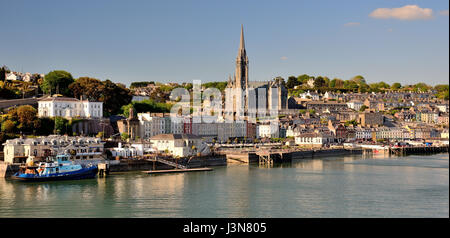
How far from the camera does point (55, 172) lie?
24.6 metres

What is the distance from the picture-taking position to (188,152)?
3347 centimetres

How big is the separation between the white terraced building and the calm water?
14421mm

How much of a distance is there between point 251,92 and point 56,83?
104ft

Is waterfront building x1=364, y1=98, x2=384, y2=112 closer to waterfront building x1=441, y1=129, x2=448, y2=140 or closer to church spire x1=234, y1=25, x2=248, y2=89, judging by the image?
waterfront building x1=441, y1=129, x2=448, y2=140

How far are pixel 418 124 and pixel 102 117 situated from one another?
4241 centimetres

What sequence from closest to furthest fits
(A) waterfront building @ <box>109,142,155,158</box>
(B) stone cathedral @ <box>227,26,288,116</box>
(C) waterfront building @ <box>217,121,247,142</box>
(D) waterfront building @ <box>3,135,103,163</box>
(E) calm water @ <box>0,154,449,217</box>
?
(E) calm water @ <box>0,154,449,217</box> → (D) waterfront building @ <box>3,135,103,163</box> → (A) waterfront building @ <box>109,142,155,158</box> → (C) waterfront building @ <box>217,121,247,142</box> → (B) stone cathedral @ <box>227,26,288,116</box>

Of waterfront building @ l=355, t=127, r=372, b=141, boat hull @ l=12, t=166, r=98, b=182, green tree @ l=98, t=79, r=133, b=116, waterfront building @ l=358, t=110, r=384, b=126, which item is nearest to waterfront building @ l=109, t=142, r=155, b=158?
boat hull @ l=12, t=166, r=98, b=182

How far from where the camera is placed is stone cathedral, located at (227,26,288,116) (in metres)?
70.4

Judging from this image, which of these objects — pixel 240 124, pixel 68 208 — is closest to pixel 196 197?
pixel 68 208

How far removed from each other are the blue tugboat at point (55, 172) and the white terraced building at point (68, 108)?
563 inches

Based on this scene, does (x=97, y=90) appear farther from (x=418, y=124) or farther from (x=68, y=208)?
(x=418, y=124)

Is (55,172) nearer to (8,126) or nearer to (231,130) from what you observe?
(8,126)

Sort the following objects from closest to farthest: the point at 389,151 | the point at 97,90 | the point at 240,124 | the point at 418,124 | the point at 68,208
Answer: the point at 68,208 → the point at 97,90 → the point at 389,151 → the point at 240,124 → the point at 418,124

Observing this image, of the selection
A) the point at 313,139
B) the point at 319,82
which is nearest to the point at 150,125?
the point at 313,139
